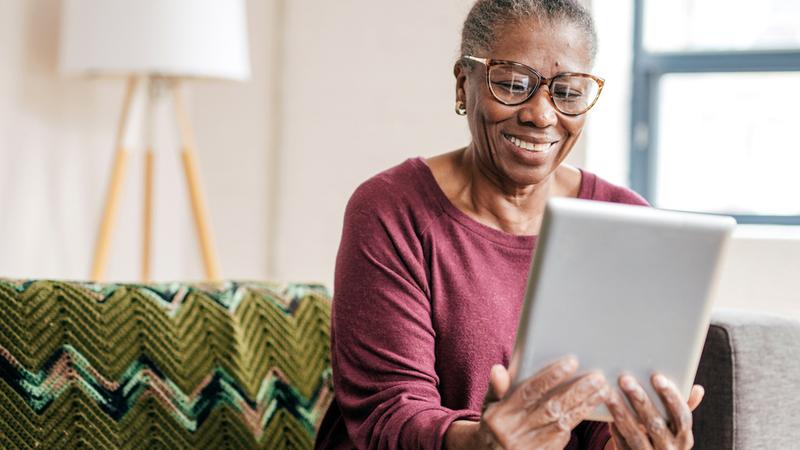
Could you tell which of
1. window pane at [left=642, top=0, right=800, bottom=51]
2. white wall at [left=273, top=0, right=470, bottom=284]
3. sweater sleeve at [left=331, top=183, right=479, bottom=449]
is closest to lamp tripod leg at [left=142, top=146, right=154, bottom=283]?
white wall at [left=273, top=0, right=470, bottom=284]

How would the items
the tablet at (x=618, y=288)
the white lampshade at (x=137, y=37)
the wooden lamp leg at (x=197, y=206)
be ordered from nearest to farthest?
the tablet at (x=618, y=288)
the white lampshade at (x=137, y=37)
the wooden lamp leg at (x=197, y=206)

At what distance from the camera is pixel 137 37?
2.82 m

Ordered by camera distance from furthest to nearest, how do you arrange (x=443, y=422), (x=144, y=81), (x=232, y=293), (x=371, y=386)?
(x=144, y=81)
(x=232, y=293)
(x=371, y=386)
(x=443, y=422)

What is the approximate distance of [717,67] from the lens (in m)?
3.44

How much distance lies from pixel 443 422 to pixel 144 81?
2.20m

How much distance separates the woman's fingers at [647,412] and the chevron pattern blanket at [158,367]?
0.58m

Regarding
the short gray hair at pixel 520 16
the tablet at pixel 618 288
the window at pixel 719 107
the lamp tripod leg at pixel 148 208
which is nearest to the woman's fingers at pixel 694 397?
the tablet at pixel 618 288

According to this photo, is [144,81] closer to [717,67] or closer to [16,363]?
[717,67]

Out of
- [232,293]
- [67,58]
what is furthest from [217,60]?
Result: [232,293]

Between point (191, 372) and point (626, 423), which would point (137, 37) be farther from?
point (626, 423)

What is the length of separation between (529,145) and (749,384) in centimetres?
42

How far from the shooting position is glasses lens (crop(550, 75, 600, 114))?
1481mm

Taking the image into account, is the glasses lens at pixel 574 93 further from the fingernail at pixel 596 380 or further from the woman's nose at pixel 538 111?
the fingernail at pixel 596 380

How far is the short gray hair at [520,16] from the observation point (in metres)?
1.51
